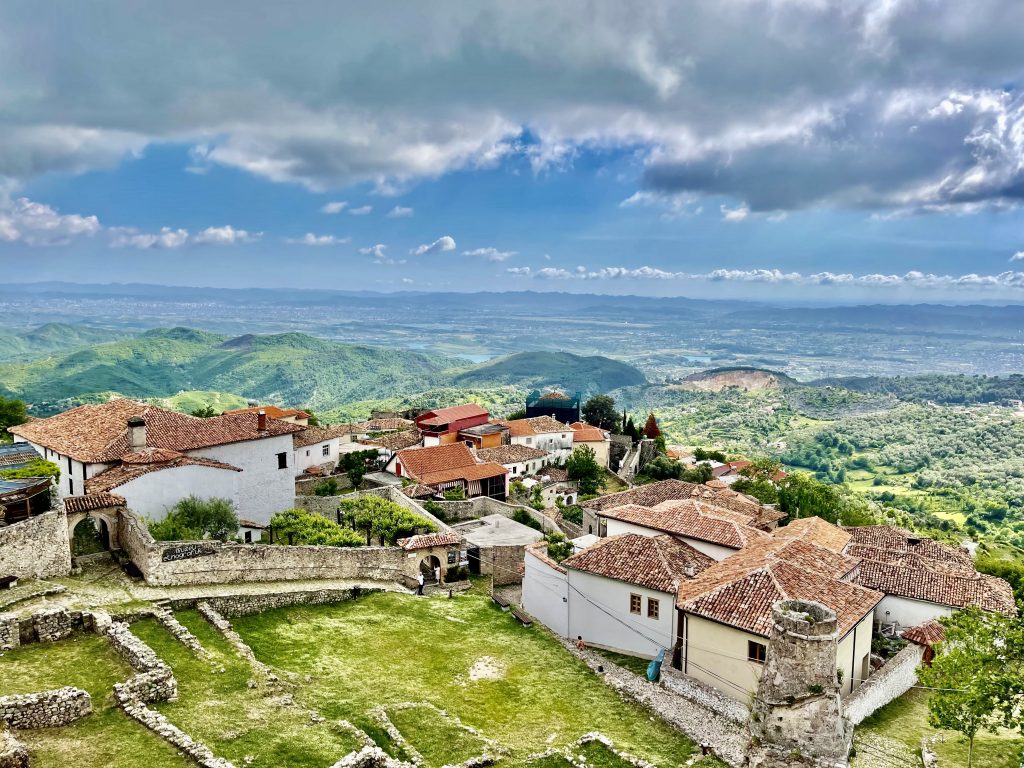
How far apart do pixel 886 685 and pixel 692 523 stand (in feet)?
36.7

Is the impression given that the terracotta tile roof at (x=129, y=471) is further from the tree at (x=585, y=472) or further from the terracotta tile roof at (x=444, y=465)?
the tree at (x=585, y=472)

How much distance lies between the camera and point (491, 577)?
3372 centimetres

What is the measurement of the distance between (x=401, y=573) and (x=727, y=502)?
23.4 metres

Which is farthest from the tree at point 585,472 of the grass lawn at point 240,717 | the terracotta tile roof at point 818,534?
the grass lawn at point 240,717

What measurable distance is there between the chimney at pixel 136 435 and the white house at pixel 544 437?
39.4m

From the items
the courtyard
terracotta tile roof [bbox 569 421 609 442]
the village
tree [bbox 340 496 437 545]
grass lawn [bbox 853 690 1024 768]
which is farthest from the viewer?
Result: terracotta tile roof [bbox 569 421 609 442]

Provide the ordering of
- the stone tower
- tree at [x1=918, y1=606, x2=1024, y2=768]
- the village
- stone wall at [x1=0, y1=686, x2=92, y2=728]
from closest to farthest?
the stone tower → stone wall at [x1=0, y1=686, x2=92, y2=728] → the village → tree at [x1=918, y1=606, x2=1024, y2=768]

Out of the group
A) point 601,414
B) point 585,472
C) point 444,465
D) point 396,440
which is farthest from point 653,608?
point 601,414

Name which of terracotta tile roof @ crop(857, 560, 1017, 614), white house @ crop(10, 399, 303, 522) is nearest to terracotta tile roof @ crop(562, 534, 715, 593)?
terracotta tile roof @ crop(857, 560, 1017, 614)

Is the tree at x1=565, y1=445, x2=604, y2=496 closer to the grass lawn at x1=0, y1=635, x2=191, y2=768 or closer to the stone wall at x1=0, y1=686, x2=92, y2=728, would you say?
the grass lawn at x1=0, y1=635, x2=191, y2=768

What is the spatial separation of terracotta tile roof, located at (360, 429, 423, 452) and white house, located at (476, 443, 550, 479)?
619 centimetres

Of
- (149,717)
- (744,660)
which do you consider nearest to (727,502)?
(744,660)

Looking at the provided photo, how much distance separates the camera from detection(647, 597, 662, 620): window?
2487cm

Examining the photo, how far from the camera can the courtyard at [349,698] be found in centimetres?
1410
